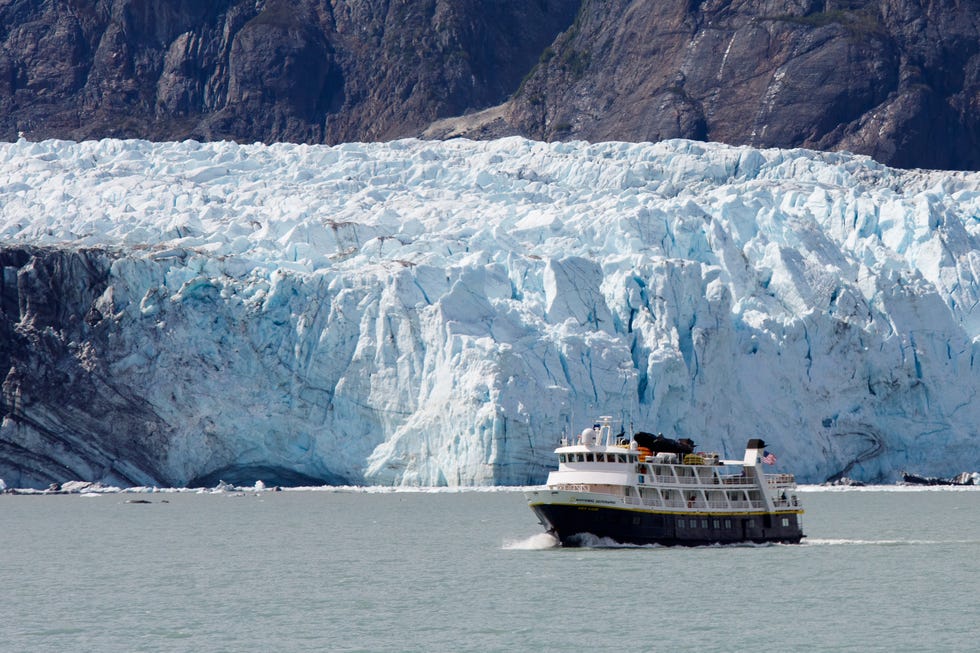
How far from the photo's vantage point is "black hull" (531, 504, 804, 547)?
34859 millimetres

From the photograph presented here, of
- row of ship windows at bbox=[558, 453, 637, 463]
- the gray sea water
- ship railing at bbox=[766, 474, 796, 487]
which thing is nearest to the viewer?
the gray sea water

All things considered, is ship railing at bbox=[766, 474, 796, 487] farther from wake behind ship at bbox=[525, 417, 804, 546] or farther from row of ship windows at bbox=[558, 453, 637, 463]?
row of ship windows at bbox=[558, 453, 637, 463]

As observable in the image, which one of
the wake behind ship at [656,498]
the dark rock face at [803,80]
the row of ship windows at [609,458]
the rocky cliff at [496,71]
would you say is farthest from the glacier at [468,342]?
the rocky cliff at [496,71]

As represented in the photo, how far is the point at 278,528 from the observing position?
42.3m

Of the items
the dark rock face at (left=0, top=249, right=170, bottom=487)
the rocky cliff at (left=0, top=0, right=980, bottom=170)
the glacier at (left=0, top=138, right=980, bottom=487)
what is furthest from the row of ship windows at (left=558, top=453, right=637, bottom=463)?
the rocky cliff at (left=0, top=0, right=980, bottom=170)

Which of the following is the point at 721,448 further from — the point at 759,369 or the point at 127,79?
the point at 127,79

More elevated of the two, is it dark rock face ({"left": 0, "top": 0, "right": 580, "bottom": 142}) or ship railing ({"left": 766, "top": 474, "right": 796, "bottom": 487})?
dark rock face ({"left": 0, "top": 0, "right": 580, "bottom": 142})

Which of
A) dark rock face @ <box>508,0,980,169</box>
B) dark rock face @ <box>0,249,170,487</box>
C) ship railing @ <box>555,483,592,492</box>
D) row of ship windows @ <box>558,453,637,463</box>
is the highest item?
dark rock face @ <box>508,0,980,169</box>

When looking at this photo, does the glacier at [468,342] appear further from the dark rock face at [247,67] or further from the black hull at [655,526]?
the dark rock face at [247,67]

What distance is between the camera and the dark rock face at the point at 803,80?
→ 8275 centimetres

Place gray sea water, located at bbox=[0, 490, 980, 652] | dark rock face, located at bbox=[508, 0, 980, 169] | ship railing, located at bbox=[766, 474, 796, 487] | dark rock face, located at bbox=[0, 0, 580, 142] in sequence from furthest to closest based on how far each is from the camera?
dark rock face, located at bbox=[0, 0, 580, 142] → dark rock face, located at bbox=[508, 0, 980, 169] → ship railing, located at bbox=[766, 474, 796, 487] → gray sea water, located at bbox=[0, 490, 980, 652]

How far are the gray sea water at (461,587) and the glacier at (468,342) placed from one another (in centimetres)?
577

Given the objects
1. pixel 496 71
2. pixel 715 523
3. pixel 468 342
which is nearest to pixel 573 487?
pixel 715 523

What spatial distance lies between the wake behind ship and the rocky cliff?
4831 cm
